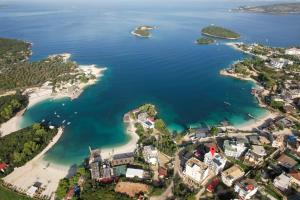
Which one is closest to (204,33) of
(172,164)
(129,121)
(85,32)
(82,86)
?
(85,32)

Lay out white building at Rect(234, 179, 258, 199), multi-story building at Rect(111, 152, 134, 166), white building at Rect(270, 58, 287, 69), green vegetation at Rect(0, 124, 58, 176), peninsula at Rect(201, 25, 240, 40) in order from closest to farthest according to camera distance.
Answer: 1. white building at Rect(234, 179, 258, 199)
2. multi-story building at Rect(111, 152, 134, 166)
3. green vegetation at Rect(0, 124, 58, 176)
4. white building at Rect(270, 58, 287, 69)
5. peninsula at Rect(201, 25, 240, 40)

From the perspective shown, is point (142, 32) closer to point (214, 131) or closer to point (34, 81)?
point (34, 81)

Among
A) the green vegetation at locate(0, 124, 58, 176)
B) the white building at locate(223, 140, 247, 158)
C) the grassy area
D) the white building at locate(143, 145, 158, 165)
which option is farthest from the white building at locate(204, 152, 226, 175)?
the green vegetation at locate(0, 124, 58, 176)

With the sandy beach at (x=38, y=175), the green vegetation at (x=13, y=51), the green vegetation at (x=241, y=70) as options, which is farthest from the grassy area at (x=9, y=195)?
the green vegetation at (x=241, y=70)

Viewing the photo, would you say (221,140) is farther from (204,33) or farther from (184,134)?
(204,33)

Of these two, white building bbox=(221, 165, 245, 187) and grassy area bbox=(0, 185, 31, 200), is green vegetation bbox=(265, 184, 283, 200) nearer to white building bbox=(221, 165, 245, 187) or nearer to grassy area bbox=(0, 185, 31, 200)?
white building bbox=(221, 165, 245, 187)

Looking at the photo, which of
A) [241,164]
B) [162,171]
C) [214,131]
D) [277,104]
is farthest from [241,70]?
[162,171]
